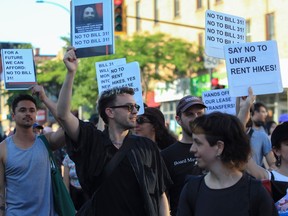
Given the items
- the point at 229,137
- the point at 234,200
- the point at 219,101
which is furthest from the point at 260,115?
the point at 234,200

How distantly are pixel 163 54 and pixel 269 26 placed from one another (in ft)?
24.1

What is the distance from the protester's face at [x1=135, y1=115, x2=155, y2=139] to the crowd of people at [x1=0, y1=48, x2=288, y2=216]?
11 millimetres

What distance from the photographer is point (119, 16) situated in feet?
63.6

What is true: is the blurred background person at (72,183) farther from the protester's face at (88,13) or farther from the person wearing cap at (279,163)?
the person wearing cap at (279,163)

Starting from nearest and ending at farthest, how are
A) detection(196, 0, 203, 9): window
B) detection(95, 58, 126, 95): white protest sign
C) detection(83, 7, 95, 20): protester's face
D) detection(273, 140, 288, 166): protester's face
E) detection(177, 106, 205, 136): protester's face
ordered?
detection(273, 140, 288, 166): protester's face < detection(177, 106, 205, 136): protester's face < detection(83, 7, 95, 20): protester's face < detection(95, 58, 126, 95): white protest sign < detection(196, 0, 203, 9): window

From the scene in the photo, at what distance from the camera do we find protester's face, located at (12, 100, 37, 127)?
6.24 meters

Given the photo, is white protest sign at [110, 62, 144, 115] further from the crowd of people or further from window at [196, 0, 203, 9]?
window at [196, 0, 203, 9]

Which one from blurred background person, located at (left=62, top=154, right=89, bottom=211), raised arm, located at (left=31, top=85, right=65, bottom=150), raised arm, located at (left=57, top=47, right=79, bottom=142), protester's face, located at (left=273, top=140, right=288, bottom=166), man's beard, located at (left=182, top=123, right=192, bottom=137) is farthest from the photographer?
blurred background person, located at (left=62, top=154, right=89, bottom=211)

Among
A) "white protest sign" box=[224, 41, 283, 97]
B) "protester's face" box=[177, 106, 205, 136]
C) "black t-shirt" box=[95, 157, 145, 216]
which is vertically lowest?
"black t-shirt" box=[95, 157, 145, 216]

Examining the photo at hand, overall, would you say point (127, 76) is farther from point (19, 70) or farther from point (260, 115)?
point (260, 115)

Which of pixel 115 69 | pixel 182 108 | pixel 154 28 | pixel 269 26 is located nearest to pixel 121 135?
pixel 182 108

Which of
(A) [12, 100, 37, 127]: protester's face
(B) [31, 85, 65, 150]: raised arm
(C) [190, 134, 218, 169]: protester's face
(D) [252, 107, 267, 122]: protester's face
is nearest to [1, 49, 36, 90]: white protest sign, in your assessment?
(A) [12, 100, 37, 127]: protester's face

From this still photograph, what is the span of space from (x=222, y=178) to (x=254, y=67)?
6.37 ft

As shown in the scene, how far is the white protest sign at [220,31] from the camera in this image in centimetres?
636
